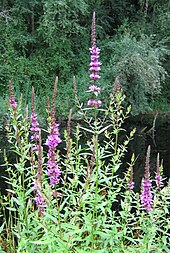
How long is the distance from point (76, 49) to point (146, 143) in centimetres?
843

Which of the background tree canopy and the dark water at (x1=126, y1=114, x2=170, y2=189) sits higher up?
the background tree canopy

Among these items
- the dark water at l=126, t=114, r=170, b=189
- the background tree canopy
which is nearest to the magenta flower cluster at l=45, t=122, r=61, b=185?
the dark water at l=126, t=114, r=170, b=189

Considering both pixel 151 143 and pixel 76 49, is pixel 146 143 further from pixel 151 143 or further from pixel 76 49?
pixel 76 49

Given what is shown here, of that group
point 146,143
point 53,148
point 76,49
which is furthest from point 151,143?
point 53,148

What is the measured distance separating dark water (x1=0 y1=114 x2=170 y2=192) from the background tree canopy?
1.05m

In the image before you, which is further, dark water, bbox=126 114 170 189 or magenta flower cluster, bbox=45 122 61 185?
dark water, bbox=126 114 170 189

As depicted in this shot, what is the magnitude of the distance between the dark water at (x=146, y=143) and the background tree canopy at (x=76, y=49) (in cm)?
105

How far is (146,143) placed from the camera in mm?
14086

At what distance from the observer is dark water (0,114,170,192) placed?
35.8 feet

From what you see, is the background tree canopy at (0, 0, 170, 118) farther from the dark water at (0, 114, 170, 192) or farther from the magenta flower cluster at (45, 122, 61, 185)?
the magenta flower cluster at (45, 122, 61, 185)

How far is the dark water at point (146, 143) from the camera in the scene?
10914 millimetres

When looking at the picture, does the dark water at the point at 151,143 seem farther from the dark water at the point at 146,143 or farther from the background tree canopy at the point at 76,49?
the background tree canopy at the point at 76,49

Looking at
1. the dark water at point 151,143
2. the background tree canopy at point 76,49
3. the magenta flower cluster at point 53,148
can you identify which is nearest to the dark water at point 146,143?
the dark water at point 151,143

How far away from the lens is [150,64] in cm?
1783
